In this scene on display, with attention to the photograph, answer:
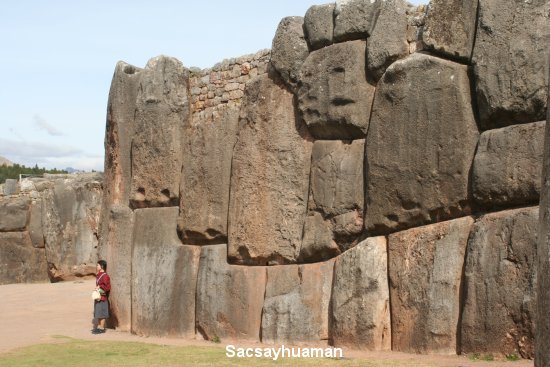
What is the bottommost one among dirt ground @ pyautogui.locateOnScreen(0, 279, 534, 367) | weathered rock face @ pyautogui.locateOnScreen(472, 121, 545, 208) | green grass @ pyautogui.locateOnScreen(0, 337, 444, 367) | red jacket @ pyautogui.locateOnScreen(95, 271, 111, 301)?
green grass @ pyautogui.locateOnScreen(0, 337, 444, 367)

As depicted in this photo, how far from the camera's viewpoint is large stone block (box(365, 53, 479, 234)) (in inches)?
381

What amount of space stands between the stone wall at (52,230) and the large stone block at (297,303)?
12.0 m

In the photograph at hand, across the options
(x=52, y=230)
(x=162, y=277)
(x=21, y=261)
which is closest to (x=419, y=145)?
(x=162, y=277)

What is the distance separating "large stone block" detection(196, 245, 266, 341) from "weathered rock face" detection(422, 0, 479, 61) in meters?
4.23

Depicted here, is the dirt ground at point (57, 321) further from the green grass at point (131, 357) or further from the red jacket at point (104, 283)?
the red jacket at point (104, 283)

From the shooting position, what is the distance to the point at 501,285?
352 inches

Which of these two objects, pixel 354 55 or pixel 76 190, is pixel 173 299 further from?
pixel 76 190

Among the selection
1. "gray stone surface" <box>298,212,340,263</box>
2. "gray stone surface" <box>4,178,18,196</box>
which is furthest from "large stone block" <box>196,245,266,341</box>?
"gray stone surface" <box>4,178,18,196</box>

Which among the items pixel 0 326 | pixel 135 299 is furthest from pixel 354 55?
pixel 0 326

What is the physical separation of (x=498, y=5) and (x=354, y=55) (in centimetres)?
227

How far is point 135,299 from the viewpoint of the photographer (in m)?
13.9

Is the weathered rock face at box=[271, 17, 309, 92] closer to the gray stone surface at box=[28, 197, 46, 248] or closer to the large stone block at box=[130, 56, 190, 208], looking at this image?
the large stone block at box=[130, 56, 190, 208]

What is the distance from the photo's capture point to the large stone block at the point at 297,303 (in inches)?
435

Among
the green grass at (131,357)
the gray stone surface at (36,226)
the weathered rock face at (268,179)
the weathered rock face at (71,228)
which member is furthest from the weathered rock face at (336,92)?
the gray stone surface at (36,226)
